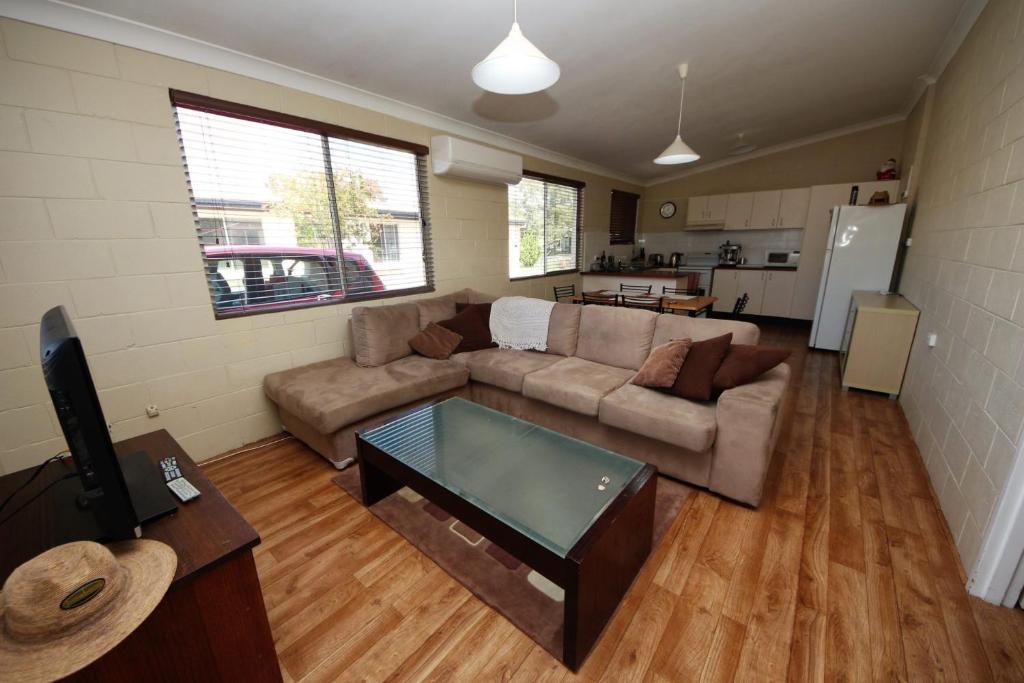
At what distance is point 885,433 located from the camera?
8.64 ft

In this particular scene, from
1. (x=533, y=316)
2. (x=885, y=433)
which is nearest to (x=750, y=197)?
(x=885, y=433)

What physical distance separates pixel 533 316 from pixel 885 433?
2.58 metres

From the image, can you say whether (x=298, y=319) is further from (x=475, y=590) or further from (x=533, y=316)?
(x=475, y=590)

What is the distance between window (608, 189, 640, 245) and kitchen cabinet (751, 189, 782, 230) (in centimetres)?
180

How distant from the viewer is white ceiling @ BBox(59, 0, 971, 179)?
6.61 feet

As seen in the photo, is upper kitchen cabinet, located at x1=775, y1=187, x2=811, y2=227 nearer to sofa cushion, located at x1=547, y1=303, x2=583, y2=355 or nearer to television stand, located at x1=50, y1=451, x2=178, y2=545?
sofa cushion, located at x1=547, y1=303, x2=583, y2=355

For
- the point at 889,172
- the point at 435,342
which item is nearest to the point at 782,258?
the point at 889,172

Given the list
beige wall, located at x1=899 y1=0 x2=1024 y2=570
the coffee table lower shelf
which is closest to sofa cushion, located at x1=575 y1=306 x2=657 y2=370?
the coffee table lower shelf

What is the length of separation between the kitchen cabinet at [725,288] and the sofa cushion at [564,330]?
4020 millimetres

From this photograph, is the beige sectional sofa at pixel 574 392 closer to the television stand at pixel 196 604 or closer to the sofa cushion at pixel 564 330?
the sofa cushion at pixel 564 330

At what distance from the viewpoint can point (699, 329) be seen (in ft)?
8.04

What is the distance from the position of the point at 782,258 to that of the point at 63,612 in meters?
7.19

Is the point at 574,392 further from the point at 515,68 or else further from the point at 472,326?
the point at 515,68

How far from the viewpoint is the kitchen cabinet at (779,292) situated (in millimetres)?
5410
